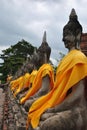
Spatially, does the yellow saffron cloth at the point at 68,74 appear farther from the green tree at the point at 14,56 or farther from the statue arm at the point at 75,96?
the green tree at the point at 14,56

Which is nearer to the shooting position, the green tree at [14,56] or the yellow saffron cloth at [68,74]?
the yellow saffron cloth at [68,74]

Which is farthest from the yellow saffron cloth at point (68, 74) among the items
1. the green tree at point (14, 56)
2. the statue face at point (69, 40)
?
the green tree at point (14, 56)

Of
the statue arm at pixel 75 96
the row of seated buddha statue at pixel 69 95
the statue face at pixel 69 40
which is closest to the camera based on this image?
the row of seated buddha statue at pixel 69 95

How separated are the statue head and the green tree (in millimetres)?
55213

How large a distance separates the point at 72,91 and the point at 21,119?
3.35 m

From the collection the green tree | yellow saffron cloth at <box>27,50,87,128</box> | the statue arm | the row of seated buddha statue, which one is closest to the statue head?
the row of seated buddha statue

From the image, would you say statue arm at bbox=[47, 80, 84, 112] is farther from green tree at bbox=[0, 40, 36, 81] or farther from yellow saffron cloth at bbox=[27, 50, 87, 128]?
green tree at bbox=[0, 40, 36, 81]

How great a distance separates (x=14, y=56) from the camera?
2608 inches

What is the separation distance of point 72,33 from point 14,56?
60722mm

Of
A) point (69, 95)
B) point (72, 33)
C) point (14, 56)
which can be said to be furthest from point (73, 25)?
point (14, 56)

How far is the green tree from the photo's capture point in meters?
62.2

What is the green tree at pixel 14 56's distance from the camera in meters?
62.2

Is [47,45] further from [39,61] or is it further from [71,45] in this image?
[71,45]

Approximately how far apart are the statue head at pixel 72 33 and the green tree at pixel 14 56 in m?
55.2
